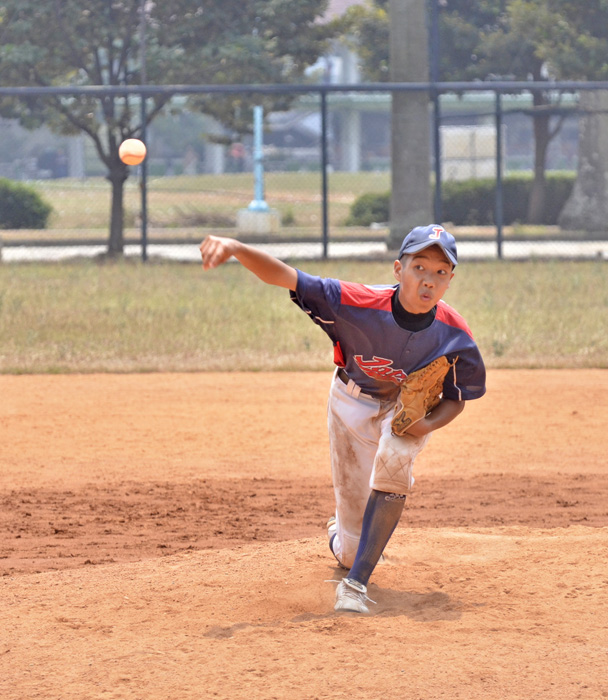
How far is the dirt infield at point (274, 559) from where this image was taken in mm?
3035

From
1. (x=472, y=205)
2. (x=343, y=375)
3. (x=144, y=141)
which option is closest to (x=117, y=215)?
(x=144, y=141)

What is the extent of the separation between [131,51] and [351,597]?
15688mm

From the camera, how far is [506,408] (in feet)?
25.0

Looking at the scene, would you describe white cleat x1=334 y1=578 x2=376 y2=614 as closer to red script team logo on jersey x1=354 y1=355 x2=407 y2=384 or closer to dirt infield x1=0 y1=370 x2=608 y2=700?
dirt infield x1=0 y1=370 x2=608 y2=700

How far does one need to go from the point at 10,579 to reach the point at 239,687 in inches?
59.3

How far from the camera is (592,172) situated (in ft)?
72.0

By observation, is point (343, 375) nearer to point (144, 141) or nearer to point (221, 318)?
point (221, 318)

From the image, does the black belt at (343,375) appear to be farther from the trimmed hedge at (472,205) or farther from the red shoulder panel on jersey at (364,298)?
the trimmed hedge at (472,205)

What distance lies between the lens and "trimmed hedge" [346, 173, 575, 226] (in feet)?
74.5

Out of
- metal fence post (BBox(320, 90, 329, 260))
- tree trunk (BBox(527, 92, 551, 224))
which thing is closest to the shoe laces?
metal fence post (BBox(320, 90, 329, 260))

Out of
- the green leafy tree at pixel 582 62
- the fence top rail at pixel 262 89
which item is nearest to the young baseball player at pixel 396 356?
the fence top rail at pixel 262 89

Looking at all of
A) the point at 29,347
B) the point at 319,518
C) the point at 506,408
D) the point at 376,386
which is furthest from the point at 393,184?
the point at 376,386

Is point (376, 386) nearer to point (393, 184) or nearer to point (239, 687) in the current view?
point (239, 687)

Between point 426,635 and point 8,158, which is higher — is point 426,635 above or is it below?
below
